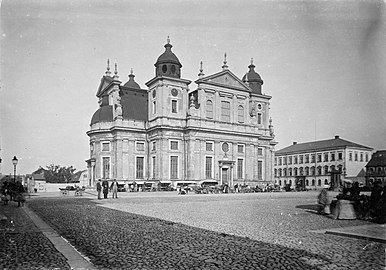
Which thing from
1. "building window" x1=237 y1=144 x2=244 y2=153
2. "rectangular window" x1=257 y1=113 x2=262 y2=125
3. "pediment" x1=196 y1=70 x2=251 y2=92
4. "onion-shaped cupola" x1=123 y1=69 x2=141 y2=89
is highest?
"onion-shaped cupola" x1=123 y1=69 x2=141 y2=89

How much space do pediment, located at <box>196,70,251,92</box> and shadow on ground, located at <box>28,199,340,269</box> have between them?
39122 mm

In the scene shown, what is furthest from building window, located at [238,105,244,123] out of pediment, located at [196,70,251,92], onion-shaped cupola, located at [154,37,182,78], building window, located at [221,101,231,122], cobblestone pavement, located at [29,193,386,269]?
cobblestone pavement, located at [29,193,386,269]

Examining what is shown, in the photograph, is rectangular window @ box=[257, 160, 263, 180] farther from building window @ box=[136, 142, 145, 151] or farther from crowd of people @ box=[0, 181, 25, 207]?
crowd of people @ box=[0, 181, 25, 207]

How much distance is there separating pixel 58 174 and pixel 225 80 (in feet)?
191

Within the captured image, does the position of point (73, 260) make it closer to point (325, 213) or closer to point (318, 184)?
point (325, 213)

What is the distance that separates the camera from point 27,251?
6691 millimetres

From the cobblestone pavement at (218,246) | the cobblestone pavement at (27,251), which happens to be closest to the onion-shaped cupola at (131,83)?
the cobblestone pavement at (218,246)

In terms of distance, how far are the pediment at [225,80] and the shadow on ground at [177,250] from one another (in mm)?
39122

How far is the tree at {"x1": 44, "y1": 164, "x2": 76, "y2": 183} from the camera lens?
86688mm

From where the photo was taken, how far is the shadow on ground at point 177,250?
566cm

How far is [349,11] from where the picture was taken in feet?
27.8

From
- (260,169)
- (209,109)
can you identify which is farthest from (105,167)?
(260,169)

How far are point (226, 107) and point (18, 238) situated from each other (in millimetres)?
42304

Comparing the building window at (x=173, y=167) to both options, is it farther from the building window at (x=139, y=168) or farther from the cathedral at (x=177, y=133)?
the building window at (x=139, y=168)
